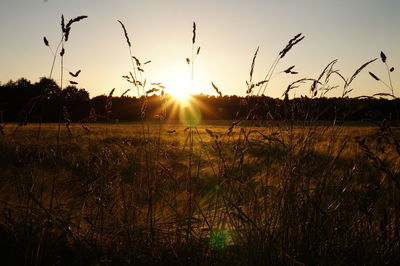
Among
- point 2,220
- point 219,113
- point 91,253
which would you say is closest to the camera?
point 91,253

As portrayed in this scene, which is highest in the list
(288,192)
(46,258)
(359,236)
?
(288,192)

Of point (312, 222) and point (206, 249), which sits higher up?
point (312, 222)

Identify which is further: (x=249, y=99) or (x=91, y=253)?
(x=249, y=99)

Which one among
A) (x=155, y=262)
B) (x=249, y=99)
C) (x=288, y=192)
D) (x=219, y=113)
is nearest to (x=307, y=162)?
(x=288, y=192)

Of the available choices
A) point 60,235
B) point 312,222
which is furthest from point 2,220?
point 312,222

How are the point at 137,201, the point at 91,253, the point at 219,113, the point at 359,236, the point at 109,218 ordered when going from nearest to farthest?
1. the point at 91,253
2. the point at 359,236
3. the point at 109,218
4. the point at 137,201
5. the point at 219,113

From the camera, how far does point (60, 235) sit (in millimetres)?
2186

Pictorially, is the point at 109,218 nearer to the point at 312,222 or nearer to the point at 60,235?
the point at 60,235

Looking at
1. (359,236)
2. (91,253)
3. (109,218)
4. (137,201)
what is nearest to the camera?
(91,253)

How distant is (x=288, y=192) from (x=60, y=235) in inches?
52.5

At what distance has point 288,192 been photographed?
7.00 ft

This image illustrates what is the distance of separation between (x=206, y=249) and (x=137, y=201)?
0.83 m

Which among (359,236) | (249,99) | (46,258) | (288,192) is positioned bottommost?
(46,258)

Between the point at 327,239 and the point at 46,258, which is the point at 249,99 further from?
the point at 46,258
